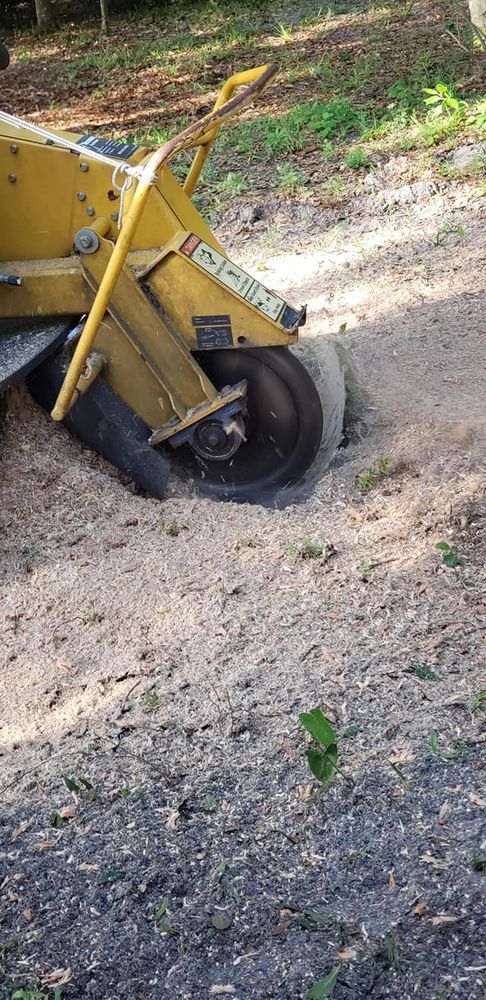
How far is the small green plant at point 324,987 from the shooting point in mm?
2111

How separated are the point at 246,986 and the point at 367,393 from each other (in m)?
3.41

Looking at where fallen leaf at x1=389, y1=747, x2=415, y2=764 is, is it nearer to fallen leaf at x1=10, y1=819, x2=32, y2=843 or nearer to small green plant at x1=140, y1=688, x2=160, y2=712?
small green plant at x1=140, y1=688, x2=160, y2=712

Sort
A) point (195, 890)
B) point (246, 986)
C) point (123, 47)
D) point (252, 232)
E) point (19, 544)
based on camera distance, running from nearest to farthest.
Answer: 1. point (246, 986)
2. point (195, 890)
3. point (19, 544)
4. point (252, 232)
5. point (123, 47)

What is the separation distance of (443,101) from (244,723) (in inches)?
260

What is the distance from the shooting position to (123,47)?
12.2 metres

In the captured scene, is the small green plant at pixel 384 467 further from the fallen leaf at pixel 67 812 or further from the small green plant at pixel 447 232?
the small green plant at pixel 447 232

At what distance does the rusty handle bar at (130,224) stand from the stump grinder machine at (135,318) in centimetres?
1

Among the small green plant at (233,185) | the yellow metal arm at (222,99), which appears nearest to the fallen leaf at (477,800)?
the yellow metal arm at (222,99)

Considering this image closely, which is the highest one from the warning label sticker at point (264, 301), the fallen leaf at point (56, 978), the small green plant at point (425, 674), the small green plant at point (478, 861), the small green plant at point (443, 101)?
the warning label sticker at point (264, 301)

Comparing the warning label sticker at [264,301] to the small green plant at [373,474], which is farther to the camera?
the small green plant at [373,474]

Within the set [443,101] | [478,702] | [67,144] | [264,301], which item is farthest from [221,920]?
[443,101]

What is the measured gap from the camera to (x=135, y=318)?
4.10 metres

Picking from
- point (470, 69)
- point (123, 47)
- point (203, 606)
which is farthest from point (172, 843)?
point (123, 47)

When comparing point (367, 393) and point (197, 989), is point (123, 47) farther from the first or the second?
point (197, 989)
